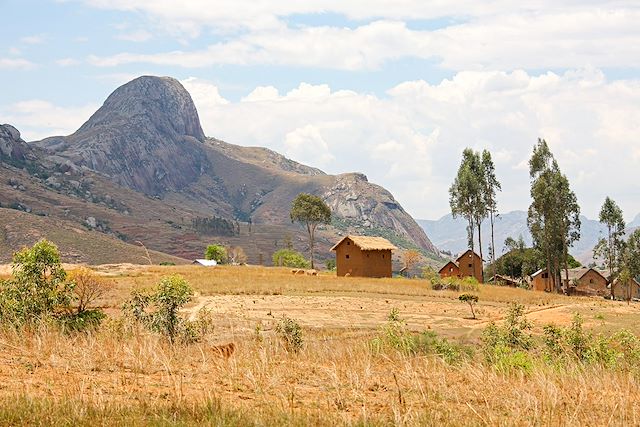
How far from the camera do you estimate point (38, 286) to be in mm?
17469

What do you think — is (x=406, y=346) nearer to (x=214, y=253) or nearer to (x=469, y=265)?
(x=469, y=265)

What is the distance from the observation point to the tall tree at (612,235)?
83750 millimetres

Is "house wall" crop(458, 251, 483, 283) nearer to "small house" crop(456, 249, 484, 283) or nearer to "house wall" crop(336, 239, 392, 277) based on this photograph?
"small house" crop(456, 249, 484, 283)

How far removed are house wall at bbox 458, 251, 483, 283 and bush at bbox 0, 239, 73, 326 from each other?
72.3m

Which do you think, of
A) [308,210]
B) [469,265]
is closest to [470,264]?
[469,265]

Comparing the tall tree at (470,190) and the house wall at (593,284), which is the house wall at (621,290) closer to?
the house wall at (593,284)

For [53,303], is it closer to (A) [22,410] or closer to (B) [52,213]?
(A) [22,410]

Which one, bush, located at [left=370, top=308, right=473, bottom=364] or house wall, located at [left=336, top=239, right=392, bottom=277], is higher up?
house wall, located at [left=336, top=239, right=392, bottom=277]

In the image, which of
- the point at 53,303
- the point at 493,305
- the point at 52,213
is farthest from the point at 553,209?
the point at 52,213

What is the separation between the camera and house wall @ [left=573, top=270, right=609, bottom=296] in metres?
102

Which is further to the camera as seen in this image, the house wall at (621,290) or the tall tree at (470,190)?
the house wall at (621,290)

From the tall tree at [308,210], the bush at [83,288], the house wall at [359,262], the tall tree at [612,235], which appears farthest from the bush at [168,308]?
the tall tree at [308,210]

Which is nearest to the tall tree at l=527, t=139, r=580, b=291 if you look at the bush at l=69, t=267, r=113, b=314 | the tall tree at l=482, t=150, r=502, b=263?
the tall tree at l=482, t=150, r=502, b=263

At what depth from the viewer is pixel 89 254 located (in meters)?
138
